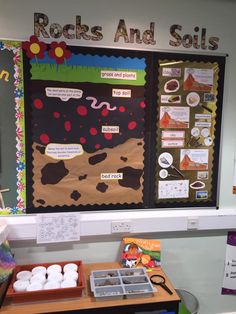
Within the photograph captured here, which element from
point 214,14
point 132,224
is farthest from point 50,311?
point 214,14

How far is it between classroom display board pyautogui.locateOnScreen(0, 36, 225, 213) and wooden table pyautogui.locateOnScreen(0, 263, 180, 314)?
1.85ft

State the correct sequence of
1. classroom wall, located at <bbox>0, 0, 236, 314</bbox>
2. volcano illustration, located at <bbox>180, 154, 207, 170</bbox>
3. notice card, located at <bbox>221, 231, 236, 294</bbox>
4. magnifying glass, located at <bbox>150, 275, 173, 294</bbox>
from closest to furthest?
1. magnifying glass, located at <bbox>150, 275, 173, 294</bbox>
2. classroom wall, located at <bbox>0, 0, 236, 314</bbox>
3. volcano illustration, located at <bbox>180, 154, 207, 170</bbox>
4. notice card, located at <bbox>221, 231, 236, 294</bbox>

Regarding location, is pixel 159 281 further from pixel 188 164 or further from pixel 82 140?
pixel 82 140

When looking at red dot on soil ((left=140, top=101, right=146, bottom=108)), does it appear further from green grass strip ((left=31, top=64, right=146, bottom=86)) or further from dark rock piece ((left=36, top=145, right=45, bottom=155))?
dark rock piece ((left=36, top=145, right=45, bottom=155))

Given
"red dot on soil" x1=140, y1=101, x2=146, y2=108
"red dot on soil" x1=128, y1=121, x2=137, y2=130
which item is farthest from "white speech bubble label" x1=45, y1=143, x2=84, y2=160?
"red dot on soil" x1=140, y1=101, x2=146, y2=108

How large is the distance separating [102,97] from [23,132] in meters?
0.55

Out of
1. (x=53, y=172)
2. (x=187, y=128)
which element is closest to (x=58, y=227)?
(x=53, y=172)

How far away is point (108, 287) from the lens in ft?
5.12

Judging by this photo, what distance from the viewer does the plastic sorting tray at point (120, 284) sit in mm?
1517

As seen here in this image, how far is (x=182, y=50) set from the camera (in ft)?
6.20

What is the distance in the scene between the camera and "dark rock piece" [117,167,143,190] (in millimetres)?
1909

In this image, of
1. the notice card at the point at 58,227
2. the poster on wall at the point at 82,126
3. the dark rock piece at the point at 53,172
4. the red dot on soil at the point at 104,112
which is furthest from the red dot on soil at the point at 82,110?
the notice card at the point at 58,227

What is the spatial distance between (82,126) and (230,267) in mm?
1536

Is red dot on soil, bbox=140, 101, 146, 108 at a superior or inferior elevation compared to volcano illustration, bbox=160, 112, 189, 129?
superior
